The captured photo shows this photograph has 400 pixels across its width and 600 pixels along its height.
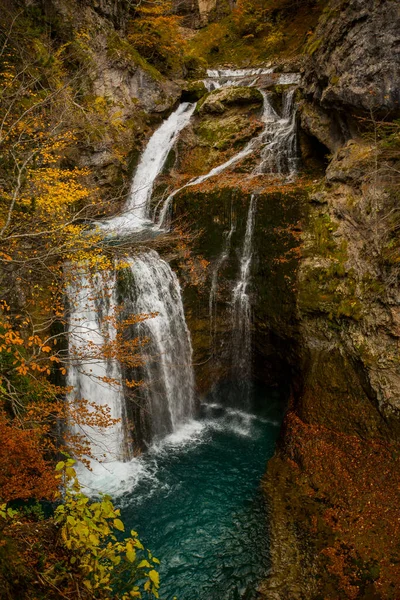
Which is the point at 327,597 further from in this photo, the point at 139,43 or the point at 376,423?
the point at 139,43

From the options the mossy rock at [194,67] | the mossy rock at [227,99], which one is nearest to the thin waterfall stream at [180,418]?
the mossy rock at [227,99]

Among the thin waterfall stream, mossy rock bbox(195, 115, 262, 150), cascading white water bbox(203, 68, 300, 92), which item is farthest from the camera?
cascading white water bbox(203, 68, 300, 92)

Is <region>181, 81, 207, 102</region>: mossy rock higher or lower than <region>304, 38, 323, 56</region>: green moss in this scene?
higher

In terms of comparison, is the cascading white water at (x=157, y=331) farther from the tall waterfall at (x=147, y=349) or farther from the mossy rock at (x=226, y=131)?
the mossy rock at (x=226, y=131)

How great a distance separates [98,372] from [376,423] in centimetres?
699

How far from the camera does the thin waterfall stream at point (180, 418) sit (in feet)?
23.3

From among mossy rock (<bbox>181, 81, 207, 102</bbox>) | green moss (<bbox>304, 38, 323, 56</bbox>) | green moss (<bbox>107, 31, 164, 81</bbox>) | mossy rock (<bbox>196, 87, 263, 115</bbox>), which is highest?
green moss (<bbox>107, 31, 164, 81</bbox>)

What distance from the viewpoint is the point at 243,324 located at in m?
11.6

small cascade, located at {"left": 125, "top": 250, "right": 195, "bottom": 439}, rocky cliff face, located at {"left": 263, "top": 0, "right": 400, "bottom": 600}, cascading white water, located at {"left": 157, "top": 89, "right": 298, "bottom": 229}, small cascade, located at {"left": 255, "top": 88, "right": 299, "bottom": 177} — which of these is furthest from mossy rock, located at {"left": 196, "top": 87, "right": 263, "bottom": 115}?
small cascade, located at {"left": 125, "top": 250, "right": 195, "bottom": 439}

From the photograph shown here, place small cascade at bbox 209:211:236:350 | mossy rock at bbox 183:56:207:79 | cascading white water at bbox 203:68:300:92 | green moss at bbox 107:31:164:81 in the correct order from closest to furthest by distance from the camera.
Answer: small cascade at bbox 209:211:236:350 → green moss at bbox 107:31:164:81 → cascading white water at bbox 203:68:300:92 → mossy rock at bbox 183:56:207:79

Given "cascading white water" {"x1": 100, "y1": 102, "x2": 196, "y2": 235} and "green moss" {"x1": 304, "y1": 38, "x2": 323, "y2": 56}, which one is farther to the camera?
"cascading white water" {"x1": 100, "y1": 102, "x2": 196, "y2": 235}

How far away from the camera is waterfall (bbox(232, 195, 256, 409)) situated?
445 inches

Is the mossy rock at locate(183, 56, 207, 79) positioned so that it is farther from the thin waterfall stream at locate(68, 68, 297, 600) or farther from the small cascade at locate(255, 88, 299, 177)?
the thin waterfall stream at locate(68, 68, 297, 600)

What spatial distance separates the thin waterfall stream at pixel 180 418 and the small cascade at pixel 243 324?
33 mm
